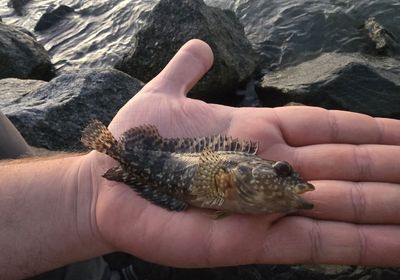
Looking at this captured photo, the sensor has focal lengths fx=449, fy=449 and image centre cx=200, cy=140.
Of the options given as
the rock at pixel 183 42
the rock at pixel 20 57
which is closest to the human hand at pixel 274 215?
the rock at pixel 183 42

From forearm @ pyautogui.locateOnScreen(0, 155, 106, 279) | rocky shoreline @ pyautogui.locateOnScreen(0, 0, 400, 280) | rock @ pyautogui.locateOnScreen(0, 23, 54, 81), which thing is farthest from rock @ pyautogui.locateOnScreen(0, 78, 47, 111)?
forearm @ pyautogui.locateOnScreen(0, 155, 106, 279)

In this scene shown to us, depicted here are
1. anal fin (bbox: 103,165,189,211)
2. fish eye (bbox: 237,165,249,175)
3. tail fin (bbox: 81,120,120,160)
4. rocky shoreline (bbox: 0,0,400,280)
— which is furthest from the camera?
rocky shoreline (bbox: 0,0,400,280)

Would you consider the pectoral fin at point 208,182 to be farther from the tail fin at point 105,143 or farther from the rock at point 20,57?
the rock at point 20,57

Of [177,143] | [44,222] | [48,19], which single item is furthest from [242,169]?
[48,19]

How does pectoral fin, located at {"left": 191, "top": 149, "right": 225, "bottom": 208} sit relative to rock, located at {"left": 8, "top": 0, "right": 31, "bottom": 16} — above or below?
above

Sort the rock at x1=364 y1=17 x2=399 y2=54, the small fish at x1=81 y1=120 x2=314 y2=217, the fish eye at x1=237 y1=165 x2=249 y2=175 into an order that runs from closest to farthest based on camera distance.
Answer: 1. the small fish at x1=81 y1=120 x2=314 y2=217
2. the fish eye at x1=237 y1=165 x2=249 y2=175
3. the rock at x1=364 y1=17 x2=399 y2=54

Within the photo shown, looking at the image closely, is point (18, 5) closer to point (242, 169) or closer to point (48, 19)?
point (48, 19)

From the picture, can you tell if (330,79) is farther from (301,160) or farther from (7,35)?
(7,35)

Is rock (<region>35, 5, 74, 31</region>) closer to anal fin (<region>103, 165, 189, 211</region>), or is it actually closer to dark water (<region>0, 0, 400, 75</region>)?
dark water (<region>0, 0, 400, 75</region>)
